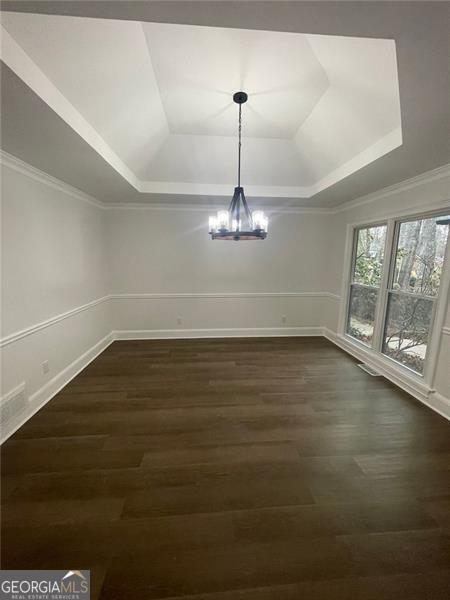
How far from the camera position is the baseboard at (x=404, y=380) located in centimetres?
255

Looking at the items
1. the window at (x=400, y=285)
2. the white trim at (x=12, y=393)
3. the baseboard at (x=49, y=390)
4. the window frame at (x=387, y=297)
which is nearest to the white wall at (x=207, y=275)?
the window frame at (x=387, y=297)

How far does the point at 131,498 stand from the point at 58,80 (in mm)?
2723

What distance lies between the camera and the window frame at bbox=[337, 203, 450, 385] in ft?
8.39

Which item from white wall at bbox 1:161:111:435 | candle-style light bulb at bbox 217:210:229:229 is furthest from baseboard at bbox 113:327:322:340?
candle-style light bulb at bbox 217:210:229:229

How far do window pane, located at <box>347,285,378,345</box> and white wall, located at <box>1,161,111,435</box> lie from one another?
4.13 m

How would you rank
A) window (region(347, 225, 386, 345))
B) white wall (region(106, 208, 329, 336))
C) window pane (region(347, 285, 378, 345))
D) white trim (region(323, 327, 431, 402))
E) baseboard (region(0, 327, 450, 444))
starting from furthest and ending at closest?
white wall (region(106, 208, 329, 336))
window pane (region(347, 285, 378, 345))
window (region(347, 225, 386, 345))
white trim (region(323, 327, 431, 402))
baseboard (region(0, 327, 450, 444))

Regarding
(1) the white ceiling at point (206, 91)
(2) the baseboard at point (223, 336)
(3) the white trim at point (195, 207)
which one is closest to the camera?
(1) the white ceiling at point (206, 91)

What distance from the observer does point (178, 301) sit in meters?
4.55

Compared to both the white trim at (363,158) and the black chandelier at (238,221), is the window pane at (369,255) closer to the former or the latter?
the white trim at (363,158)

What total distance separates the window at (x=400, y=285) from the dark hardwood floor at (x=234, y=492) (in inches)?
26.5

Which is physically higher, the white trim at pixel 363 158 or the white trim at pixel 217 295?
the white trim at pixel 363 158

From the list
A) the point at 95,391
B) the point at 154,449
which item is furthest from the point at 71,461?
the point at 95,391

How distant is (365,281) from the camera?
3.86m

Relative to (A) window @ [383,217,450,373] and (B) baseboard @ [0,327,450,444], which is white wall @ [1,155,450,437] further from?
(A) window @ [383,217,450,373]
